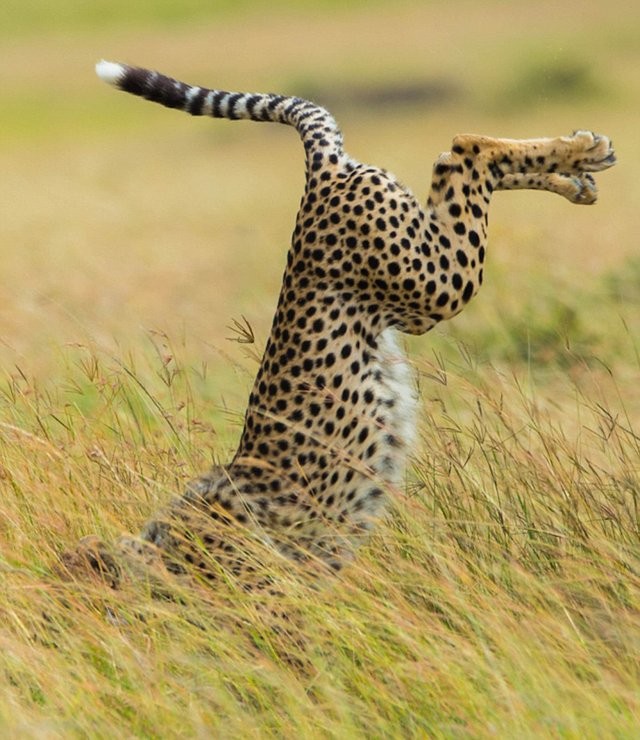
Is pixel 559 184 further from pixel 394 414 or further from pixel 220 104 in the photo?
pixel 220 104

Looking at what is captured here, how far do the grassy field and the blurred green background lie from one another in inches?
2.7

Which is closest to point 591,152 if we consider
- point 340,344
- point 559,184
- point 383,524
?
point 559,184

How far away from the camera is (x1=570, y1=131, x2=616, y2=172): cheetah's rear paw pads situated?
352cm

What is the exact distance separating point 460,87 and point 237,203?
17.4m

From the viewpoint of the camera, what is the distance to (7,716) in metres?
2.56

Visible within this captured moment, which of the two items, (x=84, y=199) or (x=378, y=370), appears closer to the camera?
(x=378, y=370)

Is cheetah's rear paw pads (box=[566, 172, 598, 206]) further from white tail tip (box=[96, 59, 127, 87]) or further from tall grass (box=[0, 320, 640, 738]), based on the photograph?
white tail tip (box=[96, 59, 127, 87])

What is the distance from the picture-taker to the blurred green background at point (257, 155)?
7.59 metres

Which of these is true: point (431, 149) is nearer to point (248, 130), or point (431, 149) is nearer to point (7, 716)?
point (248, 130)

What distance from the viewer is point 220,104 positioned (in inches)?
142

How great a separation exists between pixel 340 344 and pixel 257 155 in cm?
2167

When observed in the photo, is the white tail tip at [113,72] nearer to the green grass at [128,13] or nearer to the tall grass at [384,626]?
the tall grass at [384,626]

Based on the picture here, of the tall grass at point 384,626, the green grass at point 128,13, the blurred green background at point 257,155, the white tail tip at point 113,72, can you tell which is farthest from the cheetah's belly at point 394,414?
the green grass at point 128,13

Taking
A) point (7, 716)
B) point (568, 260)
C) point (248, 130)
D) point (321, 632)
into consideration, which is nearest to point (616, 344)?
point (568, 260)
